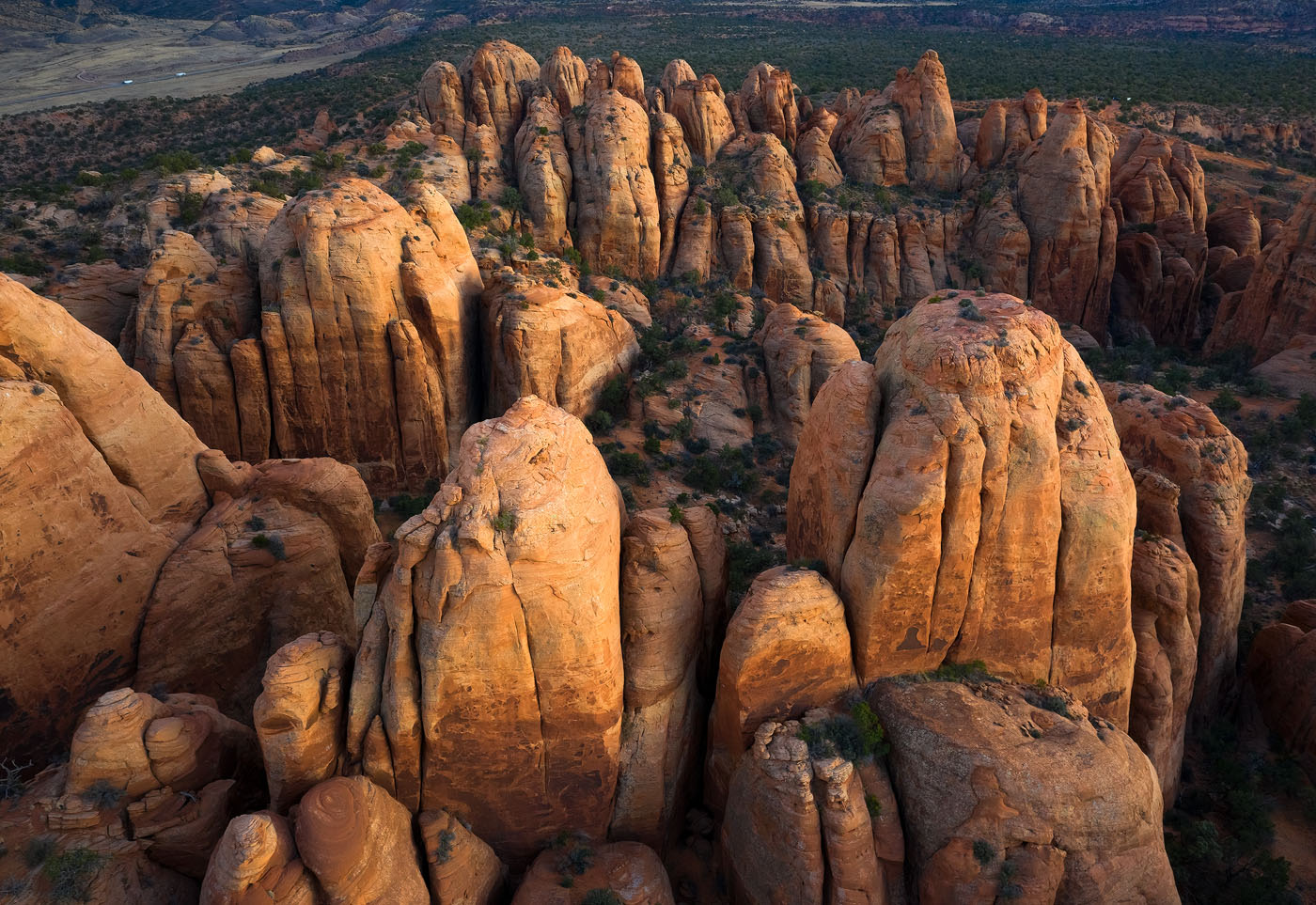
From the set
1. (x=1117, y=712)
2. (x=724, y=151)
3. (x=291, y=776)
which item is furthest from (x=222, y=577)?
(x=724, y=151)

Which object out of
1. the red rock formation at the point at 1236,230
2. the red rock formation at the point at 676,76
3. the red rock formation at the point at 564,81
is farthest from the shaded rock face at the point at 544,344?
the red rock formation at the point at 1236,230

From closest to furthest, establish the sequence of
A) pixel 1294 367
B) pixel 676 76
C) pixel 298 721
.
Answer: pixel 298 721 → pixel 1294 367 → pixel 676 76

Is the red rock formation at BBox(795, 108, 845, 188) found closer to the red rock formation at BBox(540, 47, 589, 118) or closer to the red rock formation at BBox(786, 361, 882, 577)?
the red rock formation at BBox(540, 47, 589, 118)

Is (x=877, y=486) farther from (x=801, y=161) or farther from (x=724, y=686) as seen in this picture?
(x=801, y=161)

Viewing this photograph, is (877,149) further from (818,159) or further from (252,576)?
(252,576)

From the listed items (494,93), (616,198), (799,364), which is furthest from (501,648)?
(494,93)

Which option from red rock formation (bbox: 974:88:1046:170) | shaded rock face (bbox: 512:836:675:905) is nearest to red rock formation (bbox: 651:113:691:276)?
red rock formation (bbox: 974:88:1046:170)

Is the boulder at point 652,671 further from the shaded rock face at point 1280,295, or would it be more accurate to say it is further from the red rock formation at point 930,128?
the red rock formation at point 930,128
